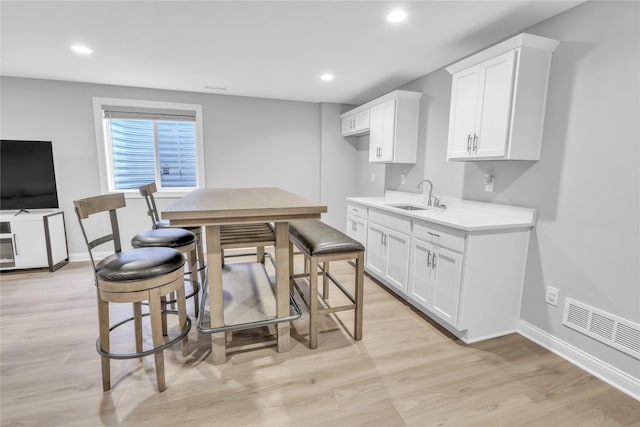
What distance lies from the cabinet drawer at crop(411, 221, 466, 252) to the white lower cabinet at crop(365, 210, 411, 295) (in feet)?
0.48

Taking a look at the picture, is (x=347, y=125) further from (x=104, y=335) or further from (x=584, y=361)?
(x=104, y=335)

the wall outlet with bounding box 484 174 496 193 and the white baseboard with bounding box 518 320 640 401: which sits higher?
the wall outlet with bounding box 484 174 496 193

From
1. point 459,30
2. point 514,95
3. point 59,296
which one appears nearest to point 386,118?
point 459,30

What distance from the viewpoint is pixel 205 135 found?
429 centimetres

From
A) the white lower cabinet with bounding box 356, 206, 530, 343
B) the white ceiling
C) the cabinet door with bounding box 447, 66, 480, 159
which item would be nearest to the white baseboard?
the white lower cabinet with bounding box 356, 206, 530, 343

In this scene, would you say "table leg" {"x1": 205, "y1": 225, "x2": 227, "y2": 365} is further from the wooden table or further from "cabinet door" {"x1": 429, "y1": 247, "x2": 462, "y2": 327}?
"cabinet door" {"x1": 429, "y1": 247, "x2": 462, "y2": 327}

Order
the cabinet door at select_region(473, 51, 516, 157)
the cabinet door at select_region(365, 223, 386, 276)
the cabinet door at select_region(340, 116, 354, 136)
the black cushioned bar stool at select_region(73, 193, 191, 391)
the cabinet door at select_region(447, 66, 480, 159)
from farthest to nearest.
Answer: the cabinet door at select_region(340, 116, 354, 136) → the cabinet door at select_region(365, 223, 386, 276) → the cabinet door at select_region(447, 66, 480, 159) → the cabinet door at select_region(473, 51, 516, 157) → the black cushioned bar stool at select_region(73, 193, 191, 391)

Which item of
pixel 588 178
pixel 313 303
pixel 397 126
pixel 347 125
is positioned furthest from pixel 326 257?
pixel 347 125

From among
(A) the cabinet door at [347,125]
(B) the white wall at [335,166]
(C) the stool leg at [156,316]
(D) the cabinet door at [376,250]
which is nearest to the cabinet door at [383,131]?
(A) the cabinet door at [347,125]

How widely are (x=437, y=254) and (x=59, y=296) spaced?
3590 mm

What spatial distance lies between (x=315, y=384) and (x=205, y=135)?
3728 millimetres

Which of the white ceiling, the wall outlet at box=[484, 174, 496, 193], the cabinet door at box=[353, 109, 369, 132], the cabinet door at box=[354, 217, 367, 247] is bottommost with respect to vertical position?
the cabinet door at box=[354, 217, 367, 247]

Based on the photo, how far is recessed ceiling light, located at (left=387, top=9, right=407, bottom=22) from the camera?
2.02 m

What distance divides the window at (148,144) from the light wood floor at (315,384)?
7.53ft
